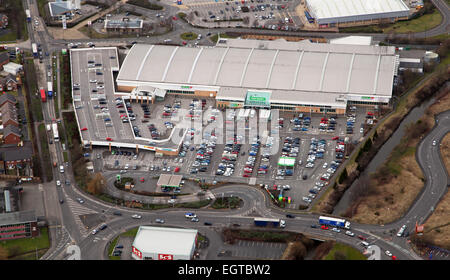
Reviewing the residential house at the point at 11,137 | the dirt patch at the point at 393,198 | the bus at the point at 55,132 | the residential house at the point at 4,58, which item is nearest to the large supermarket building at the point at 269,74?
the bus at the point at 55,132

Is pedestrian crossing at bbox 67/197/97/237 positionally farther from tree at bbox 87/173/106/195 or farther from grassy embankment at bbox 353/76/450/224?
grassy embankment at bbox 353/76/450/224

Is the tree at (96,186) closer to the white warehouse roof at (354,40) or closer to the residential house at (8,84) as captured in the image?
the residential house at (8,84)

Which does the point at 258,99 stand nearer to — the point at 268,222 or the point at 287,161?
the point at 287,161

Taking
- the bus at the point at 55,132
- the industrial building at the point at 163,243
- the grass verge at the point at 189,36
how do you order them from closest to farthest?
the industrial building at the point at 163,243 → the bus at the point at 55,132 → the grass verge at the point at 189,36

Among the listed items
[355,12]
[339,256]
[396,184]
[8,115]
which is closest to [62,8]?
[8,115]

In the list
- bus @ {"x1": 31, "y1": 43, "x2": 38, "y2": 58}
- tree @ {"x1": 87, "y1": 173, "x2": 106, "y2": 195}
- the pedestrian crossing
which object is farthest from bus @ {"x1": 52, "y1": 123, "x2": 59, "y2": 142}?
bus @ {"x1": 31, "y1": 43, "x2": 38, "y2": 58}

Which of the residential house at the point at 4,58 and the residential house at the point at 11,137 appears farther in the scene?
the residential house at the point at 4,58
